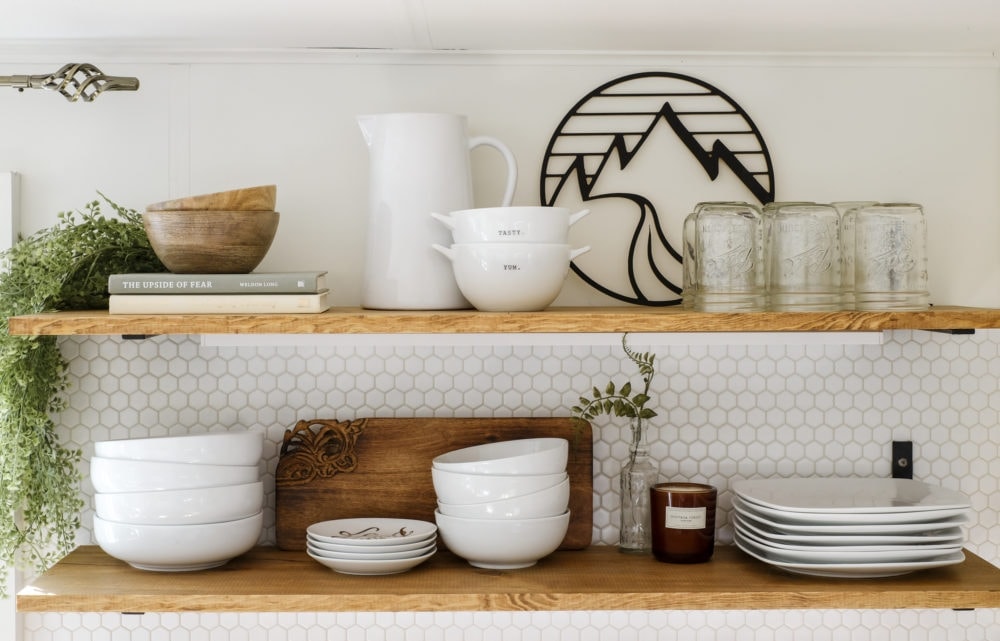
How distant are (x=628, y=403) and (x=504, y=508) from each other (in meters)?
0.28

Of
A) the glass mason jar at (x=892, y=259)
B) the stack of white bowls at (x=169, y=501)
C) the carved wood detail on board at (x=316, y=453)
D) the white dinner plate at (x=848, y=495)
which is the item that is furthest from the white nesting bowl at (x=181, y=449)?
the glass mason jar at (x=892, y=259)

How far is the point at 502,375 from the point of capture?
1509mm

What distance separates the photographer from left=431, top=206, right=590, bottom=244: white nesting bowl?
1.25m

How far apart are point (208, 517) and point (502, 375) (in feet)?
1.68

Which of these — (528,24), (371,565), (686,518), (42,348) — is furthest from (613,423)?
(42,348)

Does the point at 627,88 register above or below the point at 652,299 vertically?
above

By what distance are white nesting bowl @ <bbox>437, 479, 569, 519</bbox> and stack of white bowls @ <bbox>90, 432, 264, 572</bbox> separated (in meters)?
0.33

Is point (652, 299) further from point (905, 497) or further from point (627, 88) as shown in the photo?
point (905, 497)

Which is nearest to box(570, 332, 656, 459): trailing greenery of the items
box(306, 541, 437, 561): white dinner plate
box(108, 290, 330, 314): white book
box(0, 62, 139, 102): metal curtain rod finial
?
box(306, 541, 437, 561): white dinner plate

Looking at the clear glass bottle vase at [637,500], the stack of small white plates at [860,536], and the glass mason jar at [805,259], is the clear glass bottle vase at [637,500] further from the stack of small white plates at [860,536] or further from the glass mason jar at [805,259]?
the glass mason jar at [805,259]

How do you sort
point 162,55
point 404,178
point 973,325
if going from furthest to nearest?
1. point 162,55
2. point 404,178
3. point 973,325

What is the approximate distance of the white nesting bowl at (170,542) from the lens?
50.5 inches

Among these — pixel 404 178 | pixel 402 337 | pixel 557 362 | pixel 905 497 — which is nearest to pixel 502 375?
pixel 557 362

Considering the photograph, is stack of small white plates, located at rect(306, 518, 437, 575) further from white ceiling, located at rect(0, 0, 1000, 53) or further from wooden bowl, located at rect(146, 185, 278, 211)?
white ceiling, located at rect(0, 0, 1000, 53)
